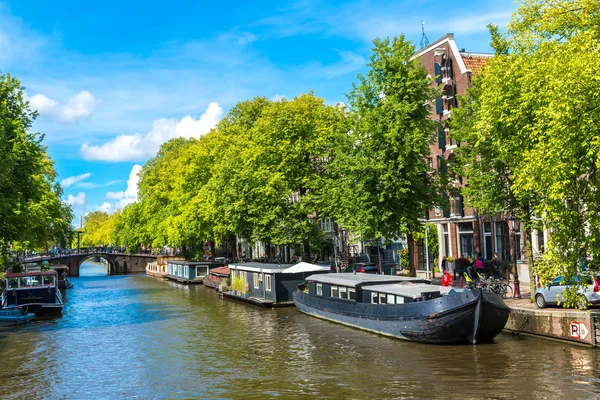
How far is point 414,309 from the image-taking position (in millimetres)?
27703

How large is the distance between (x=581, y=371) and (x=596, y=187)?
624cm

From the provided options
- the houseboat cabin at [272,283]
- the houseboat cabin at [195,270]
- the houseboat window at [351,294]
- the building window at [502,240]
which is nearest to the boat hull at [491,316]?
the houseboat window at [351,294]

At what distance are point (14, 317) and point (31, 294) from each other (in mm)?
5188

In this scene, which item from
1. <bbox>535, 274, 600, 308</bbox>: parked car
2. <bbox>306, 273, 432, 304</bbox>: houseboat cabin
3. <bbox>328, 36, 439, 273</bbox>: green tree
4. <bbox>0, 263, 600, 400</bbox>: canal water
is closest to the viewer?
<bbox>0, 263, 600, 400</bbox>: canal water

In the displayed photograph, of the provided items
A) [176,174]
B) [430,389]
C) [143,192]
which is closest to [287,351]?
[430,389]

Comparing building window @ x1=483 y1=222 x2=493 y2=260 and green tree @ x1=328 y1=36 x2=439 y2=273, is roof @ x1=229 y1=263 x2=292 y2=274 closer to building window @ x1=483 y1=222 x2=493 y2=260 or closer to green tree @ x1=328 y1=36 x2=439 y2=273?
green tree @ x1=328 y1=36 x2=439 y2=273

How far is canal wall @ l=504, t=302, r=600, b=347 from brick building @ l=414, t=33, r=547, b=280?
18.9m

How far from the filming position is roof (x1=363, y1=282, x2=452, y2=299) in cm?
2881

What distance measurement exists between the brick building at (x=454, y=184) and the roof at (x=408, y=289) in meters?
17.8

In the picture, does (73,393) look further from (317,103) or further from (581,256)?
(317,103)

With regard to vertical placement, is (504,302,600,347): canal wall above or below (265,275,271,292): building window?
below

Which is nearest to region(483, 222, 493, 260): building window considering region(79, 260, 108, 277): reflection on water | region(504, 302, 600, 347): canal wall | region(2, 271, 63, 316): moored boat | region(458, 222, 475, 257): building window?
region(458, 222, 475, 257): building window

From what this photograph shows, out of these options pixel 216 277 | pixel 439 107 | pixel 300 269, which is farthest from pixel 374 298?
pixel 216 277

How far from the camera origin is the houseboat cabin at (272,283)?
44188 millimetres
